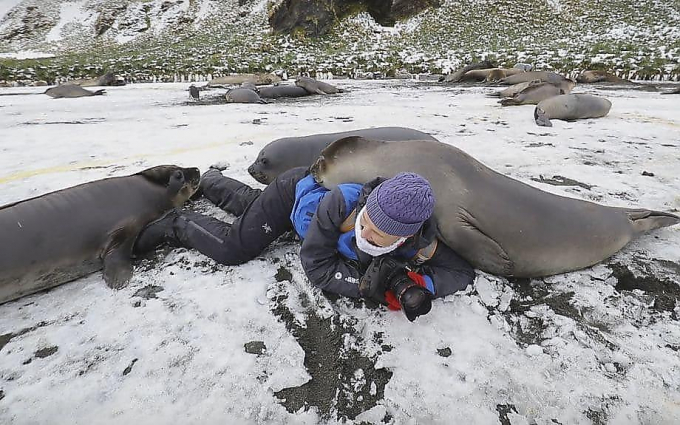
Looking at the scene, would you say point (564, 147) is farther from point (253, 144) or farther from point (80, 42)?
point (80, 42)

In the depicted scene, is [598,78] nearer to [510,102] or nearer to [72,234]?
[510,102]

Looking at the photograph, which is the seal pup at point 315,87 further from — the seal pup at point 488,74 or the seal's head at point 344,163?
the seal's head at point 344,163

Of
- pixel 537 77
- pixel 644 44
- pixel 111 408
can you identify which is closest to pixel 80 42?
pixel 537 77

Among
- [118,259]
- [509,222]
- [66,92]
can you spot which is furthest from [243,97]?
[509,222]

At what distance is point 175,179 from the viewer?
3.39m

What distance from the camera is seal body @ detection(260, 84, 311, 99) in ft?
30.7

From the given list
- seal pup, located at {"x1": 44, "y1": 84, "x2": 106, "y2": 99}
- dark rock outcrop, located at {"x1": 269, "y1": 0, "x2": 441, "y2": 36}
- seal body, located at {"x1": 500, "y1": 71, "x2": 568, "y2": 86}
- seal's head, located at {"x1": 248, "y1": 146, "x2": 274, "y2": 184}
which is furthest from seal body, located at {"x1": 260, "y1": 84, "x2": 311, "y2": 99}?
dark rock outcrop, located at {"x1": 269, "y1": 0, "x2": 441, "y2": 36}

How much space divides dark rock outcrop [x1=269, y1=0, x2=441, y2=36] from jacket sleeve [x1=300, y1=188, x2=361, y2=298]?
2118 centimetres

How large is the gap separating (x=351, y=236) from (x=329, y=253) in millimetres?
148

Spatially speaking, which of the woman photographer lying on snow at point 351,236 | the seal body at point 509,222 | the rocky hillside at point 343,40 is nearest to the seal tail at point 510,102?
the seal body at point 509,222

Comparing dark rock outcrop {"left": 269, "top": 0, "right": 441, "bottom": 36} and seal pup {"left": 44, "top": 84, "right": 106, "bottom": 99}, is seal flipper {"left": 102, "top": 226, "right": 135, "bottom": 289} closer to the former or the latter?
seal pup {"left": 44, "top": 84, "right": 106, "bottom": 99}

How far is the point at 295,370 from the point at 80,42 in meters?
34.2

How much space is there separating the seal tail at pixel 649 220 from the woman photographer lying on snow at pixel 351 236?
4.02 ft

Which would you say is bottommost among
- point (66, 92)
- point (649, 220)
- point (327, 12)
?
point (66, 92)
